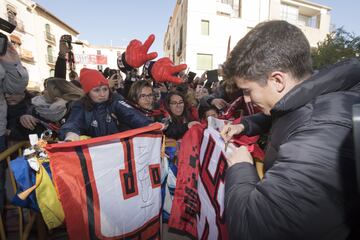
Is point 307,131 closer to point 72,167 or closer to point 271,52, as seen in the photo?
point 271,52

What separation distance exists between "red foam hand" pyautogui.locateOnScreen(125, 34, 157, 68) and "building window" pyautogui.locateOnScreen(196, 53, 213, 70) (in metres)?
18.6

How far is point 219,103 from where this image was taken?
3.55m

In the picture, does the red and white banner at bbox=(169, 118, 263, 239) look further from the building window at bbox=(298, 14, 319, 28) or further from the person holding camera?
the building window at bbox=(298, 14, 319, 28)

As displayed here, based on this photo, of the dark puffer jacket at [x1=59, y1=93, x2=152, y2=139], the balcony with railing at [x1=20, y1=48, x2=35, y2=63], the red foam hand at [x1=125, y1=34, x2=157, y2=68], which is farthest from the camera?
the balcony with railing at [x1=20, y1=48, x2=35, y2=63]

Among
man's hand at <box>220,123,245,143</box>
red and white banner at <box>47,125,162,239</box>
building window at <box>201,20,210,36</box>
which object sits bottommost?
red and white banner at <box>47,125,162,239</box>

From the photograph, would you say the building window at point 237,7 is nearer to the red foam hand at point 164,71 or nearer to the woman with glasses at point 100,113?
the red foam hand at point 164,71

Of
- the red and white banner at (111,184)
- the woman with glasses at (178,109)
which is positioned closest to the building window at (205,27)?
the woman with glasses at (178,109)

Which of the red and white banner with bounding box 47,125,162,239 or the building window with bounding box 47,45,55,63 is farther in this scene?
the building window with bounding box 47,45,55,63

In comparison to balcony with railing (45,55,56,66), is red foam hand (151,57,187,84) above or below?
below

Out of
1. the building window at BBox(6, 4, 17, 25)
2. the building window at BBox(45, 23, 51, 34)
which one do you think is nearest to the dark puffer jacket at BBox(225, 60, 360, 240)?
the building window at BBox(6, 4, 17, 25)

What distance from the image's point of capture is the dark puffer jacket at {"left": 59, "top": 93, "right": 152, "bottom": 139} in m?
2.77

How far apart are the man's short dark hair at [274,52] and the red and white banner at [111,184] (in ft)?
4.21

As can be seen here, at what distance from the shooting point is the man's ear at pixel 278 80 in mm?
1028

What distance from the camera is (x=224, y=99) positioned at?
380cm
